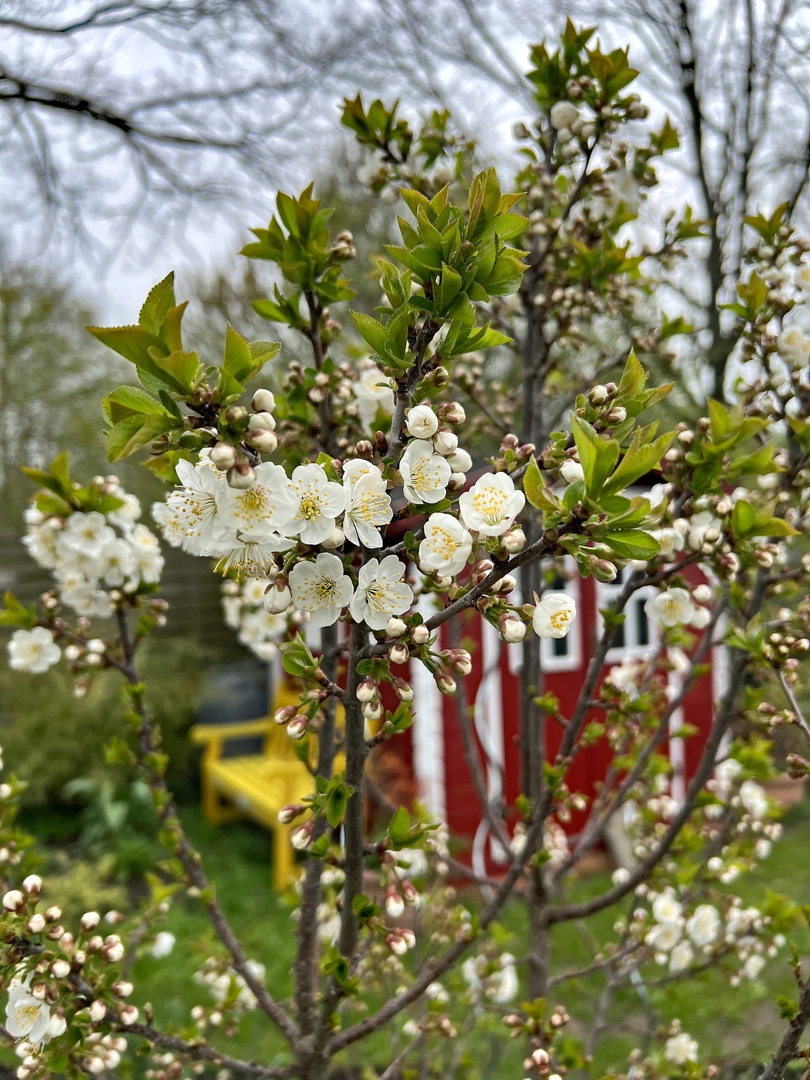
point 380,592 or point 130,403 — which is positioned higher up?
point 130,403

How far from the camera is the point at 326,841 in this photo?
3.44 ft

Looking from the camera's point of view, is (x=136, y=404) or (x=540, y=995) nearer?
(x=136, y=404)

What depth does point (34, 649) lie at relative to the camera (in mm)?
1658

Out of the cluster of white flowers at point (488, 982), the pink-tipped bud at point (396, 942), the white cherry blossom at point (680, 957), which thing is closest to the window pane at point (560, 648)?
the cluster of white flowers at point (488, 982)

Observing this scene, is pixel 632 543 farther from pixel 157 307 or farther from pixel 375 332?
pixel 157 307

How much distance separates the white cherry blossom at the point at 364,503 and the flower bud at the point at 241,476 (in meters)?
0.13

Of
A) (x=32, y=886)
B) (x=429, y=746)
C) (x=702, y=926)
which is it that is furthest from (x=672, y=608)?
(x=429, y=746)

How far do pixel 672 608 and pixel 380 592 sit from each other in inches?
33.0

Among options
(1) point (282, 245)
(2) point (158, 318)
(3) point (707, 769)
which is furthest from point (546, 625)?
(3) point (707, 769)

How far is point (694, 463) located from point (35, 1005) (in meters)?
1.32

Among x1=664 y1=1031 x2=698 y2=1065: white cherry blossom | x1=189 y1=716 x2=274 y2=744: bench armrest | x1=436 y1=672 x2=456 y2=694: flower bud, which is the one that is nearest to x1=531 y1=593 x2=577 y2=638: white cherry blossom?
x1=436 y1=672 x2=456 y2=694: flower bud

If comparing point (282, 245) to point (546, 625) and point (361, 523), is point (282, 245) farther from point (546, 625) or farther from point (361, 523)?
point (546, 625)

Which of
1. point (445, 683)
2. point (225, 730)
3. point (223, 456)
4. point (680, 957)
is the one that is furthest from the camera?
point (225, 730)

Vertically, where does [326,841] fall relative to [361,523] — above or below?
below
